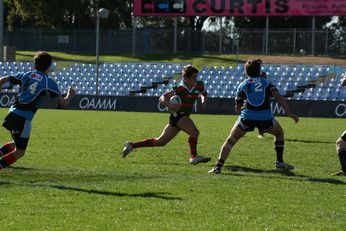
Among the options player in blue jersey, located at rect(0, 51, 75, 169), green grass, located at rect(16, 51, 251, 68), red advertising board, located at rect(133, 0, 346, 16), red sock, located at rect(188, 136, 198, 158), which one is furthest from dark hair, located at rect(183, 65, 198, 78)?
red advertising board, located at rect(133, 0, 346, 16)

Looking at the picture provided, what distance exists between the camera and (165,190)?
31.1 ft

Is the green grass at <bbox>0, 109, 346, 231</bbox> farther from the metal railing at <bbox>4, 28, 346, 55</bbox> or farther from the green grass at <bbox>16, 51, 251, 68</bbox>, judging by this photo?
the metal railing at <bbox>4, 28, 346, 55</bbox>

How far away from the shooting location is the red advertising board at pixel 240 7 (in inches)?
1833

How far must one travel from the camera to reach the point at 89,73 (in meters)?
44.8

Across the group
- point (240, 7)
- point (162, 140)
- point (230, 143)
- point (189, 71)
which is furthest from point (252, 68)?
point (240, 7)

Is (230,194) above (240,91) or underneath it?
underneath

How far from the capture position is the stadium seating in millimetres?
37844

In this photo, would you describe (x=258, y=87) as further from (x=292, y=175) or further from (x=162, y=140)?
(x=162, y=140)

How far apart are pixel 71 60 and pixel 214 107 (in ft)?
73.4

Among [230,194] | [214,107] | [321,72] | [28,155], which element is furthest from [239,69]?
[230,194]

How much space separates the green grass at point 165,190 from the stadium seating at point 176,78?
71.6 feet

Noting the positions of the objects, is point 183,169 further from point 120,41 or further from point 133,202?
point 120,41

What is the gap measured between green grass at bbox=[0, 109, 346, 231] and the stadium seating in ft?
71.6

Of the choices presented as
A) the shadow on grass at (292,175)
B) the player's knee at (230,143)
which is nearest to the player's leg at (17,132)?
the player's knee at (230,143)
